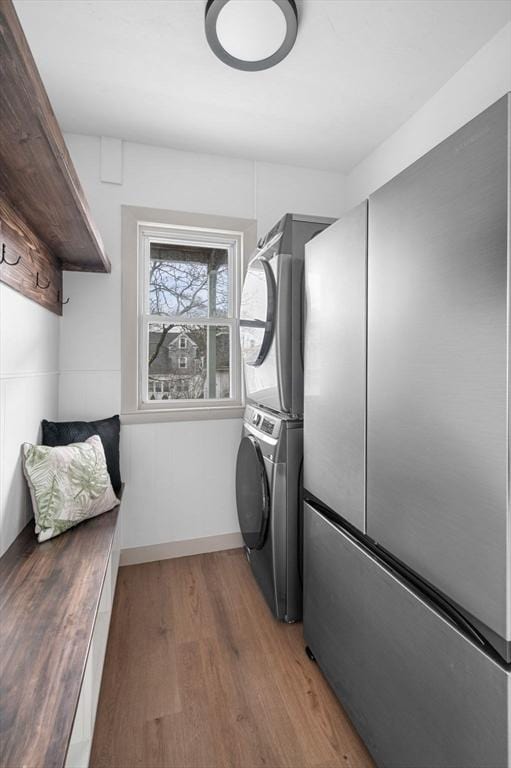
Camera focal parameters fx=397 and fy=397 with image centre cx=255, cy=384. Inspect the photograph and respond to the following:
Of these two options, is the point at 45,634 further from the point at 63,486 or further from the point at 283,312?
the point at 283,312

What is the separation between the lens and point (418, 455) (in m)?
1.02

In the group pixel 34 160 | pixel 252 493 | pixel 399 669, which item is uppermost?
pixel 34 160

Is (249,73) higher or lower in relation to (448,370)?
higher

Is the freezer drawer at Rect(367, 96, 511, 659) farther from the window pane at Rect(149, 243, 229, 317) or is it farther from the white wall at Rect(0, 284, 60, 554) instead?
the window pane at Rect(149, 243, 229, 317)

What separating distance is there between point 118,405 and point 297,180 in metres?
2.00

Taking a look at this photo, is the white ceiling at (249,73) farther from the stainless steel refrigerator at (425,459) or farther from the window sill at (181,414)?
the window sill at (181,414)

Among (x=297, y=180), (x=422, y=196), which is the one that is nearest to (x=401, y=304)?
(x=422, y=196)

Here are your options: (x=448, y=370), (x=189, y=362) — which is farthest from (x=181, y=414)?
(x=448, y=370)

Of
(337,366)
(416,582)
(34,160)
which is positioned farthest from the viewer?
(337,366)

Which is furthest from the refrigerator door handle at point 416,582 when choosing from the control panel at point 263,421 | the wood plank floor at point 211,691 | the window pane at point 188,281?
the window pane at point 188,281

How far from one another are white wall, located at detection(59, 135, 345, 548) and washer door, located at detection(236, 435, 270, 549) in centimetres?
31

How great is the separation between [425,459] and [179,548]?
2087 mm

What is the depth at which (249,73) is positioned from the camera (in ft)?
6.14

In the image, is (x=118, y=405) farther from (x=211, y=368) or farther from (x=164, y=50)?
(x=164, y=50)
